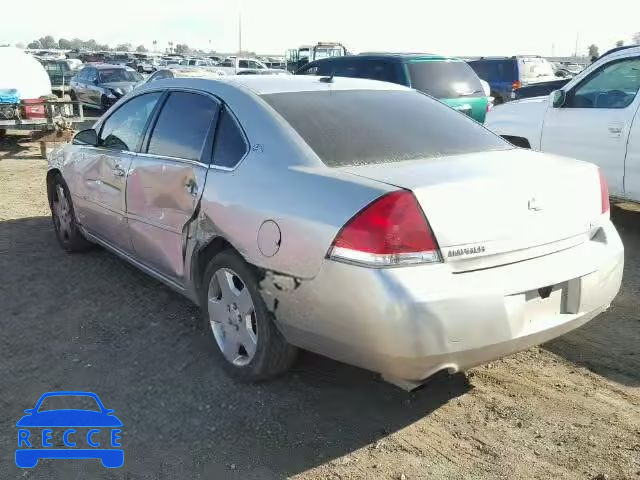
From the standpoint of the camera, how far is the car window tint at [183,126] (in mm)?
3805

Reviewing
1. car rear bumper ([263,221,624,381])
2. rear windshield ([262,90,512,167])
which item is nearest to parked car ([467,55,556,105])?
rear windshield ([262,90,512,167])

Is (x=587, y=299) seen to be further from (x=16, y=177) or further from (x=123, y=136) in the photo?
(x=16, y=177)

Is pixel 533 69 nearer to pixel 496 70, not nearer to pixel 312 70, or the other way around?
pixel 496 70

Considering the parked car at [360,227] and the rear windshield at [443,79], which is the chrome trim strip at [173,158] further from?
the rear windshield at [443,79]

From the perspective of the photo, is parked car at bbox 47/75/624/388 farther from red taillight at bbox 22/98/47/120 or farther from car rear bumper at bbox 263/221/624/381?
red taillight at bbox 22/98/47/120

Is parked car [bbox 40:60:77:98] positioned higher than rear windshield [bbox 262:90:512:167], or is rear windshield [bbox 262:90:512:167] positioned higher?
parked car [bbox 40:60:77:98]

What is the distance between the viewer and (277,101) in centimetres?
357

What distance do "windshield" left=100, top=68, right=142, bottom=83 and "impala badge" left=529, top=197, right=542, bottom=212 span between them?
64.7 feet

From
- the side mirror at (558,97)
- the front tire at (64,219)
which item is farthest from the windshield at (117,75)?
the side mirror at (558,97)

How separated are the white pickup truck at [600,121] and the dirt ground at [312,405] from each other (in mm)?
1871

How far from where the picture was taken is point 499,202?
2814mm

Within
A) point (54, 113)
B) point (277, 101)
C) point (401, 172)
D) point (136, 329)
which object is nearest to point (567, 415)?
point (401, 172)

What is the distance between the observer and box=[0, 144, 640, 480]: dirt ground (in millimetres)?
2816

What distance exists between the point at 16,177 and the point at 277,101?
25.1 ft
